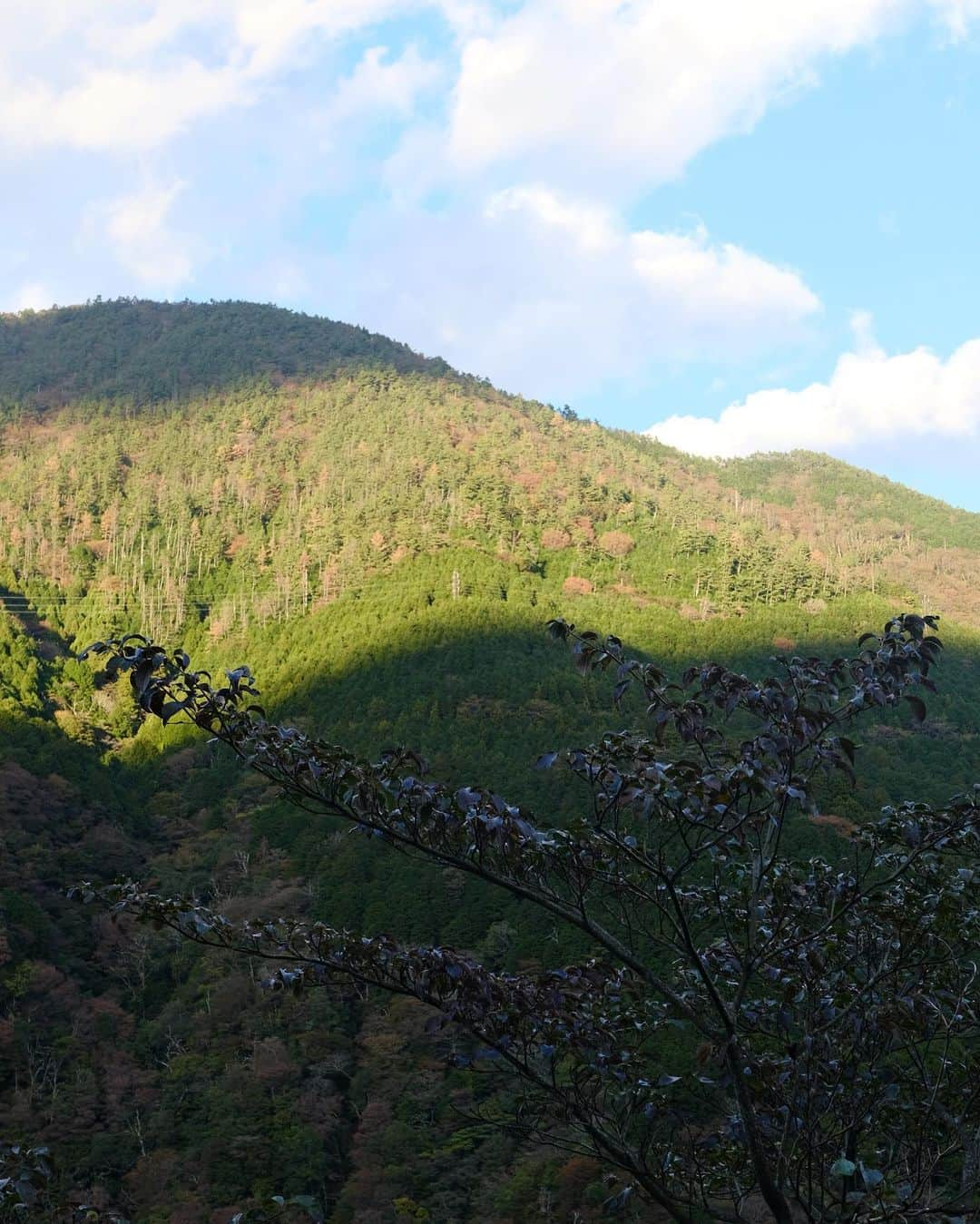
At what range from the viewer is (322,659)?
64188 mm

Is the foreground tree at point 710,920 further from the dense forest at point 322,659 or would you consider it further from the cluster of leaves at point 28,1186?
the cluster of leaves at point 28,1186

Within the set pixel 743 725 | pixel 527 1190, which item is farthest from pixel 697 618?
pixel 527 1190

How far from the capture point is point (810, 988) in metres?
4.51

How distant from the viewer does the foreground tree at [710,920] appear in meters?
3.66

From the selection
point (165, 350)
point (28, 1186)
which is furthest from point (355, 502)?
point (28, 1186)

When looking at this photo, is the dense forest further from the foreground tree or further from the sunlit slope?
the foreground tree

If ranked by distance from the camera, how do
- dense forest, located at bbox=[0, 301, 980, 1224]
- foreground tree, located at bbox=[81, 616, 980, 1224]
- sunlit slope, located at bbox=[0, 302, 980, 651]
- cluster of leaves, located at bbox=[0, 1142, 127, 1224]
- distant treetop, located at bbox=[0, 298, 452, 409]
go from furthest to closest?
distant treetop, located at bbox=[0, 298, 452, 409] → sunlit slope, located at bbox=[0, 302, 980, 651] → dense forest, located at bbox=[0, 301, 980, 1224] → cluster of leaves, located at bbox=[0, 1142, 127, 1224] → foreground tree, located at bbox=[81, 616, 980, 1224]

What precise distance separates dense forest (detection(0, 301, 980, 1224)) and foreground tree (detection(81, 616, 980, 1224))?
0.55m

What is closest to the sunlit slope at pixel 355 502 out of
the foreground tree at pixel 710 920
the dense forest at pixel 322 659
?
the dense forest at pixel 322 659

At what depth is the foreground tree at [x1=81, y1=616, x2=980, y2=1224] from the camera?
366 cm

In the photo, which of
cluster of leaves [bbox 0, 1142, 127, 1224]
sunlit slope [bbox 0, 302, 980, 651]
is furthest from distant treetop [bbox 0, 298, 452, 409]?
cluster of leaves [bbox 0, 1142, 127, 1224]

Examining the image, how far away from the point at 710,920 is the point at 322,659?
197ft

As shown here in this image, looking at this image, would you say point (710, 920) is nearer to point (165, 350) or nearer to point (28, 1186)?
point (28, 1186)

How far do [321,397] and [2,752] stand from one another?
75307 millimetres
